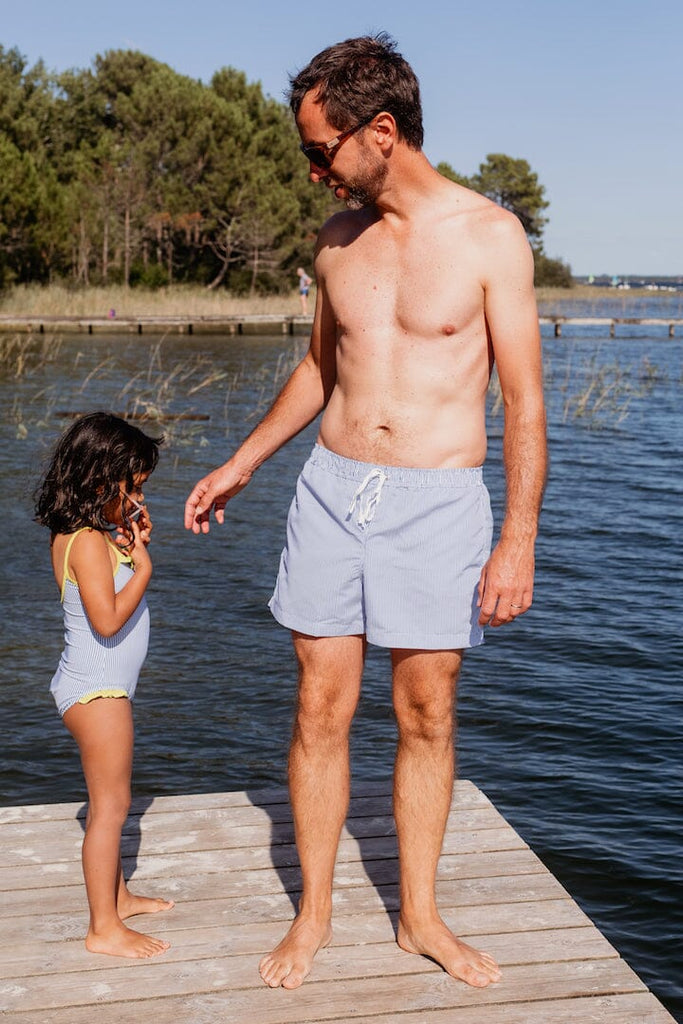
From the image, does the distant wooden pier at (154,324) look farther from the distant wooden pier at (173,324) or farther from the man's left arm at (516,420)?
the man's left arm at (516,420)

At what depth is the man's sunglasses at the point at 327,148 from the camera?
3.38 m

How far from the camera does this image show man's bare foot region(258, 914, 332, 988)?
3.40 meters

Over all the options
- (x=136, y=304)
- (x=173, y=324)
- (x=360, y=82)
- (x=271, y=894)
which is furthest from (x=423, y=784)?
(x=136, y=304)

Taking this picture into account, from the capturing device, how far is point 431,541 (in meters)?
3.49

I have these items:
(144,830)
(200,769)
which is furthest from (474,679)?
(144,830)

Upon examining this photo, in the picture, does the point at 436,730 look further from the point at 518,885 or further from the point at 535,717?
the point at 535,717

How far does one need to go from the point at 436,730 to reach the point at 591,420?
2012cm

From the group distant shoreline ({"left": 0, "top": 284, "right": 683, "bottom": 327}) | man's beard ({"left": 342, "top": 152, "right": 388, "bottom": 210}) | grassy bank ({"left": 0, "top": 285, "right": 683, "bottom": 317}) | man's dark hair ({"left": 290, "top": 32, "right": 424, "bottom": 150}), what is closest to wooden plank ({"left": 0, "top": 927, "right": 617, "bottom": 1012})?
man's beard ({"left": 342, "top": 152, "right": 388, "bottom": 210})

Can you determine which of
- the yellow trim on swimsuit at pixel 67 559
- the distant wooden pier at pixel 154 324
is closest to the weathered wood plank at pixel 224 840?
the yellow trim on swimsuit at pixel 67 559

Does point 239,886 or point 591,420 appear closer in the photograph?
point 239,886

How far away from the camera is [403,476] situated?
3.52 metres

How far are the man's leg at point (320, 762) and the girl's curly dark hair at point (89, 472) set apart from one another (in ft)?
2.23

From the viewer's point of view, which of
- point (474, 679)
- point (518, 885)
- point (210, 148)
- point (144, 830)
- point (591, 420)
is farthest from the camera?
point (210, 148)

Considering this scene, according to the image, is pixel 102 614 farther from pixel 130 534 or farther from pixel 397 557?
pixel 397 557
